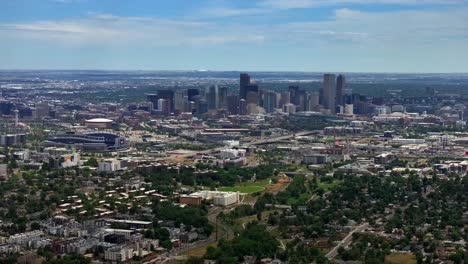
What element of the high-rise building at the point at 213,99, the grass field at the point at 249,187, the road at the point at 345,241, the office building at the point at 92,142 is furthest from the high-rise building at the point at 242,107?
the road at the point at 345,241

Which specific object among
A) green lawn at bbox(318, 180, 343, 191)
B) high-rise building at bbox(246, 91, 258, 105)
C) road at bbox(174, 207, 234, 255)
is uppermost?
high-rise building at bbox(246, 91, 258, 105)

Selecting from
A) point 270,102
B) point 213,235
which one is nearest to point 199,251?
point 213,235

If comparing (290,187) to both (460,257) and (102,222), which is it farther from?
(460,257)

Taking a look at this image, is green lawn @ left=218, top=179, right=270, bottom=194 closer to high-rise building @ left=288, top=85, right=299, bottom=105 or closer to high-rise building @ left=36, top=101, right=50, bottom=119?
high-rise building @ left=36, top=101, right=50, bottom=119

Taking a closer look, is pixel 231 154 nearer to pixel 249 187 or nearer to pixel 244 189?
pixel 249 187

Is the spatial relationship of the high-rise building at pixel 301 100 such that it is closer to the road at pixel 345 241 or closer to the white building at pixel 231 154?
the white building at pixel 231 154

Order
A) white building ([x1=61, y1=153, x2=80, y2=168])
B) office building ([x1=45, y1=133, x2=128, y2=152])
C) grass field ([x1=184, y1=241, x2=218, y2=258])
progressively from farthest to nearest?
office building ([x1=45, y1=133, x2=128, y2=152]), white building ([x1=61, y1=153, x2=80, y2=168]), grass field ([x1=184, y1=241, x2=218, y2=258])

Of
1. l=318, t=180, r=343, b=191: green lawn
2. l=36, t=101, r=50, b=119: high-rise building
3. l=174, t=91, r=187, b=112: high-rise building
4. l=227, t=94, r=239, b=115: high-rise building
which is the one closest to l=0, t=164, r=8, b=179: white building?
l=318, t=180, r=343, b=191: green lawn

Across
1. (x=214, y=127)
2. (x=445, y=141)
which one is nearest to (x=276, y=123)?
(x=214, y=127)
